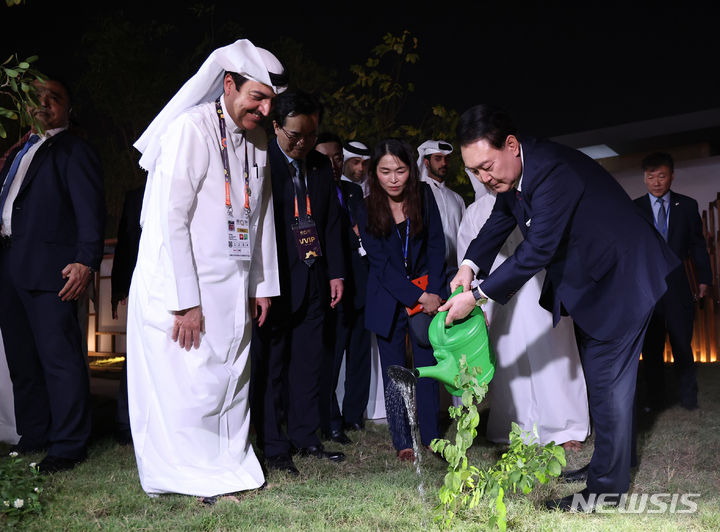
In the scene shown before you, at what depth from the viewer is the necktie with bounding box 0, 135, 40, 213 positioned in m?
4.03

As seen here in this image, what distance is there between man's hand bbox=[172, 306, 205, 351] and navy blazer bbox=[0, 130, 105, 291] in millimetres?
1043

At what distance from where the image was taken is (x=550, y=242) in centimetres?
304

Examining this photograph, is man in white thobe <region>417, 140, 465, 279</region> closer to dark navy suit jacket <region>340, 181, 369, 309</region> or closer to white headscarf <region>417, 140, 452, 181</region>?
white headscarf <region>417, 140, 452, 181</region>

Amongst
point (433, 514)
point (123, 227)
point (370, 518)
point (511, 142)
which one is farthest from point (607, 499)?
point (123, 227)

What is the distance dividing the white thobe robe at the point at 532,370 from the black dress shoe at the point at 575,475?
25.4 inches

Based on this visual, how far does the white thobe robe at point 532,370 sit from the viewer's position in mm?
4301

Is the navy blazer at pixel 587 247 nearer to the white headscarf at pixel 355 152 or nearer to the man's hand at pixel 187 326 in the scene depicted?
the man's hand at pixel 187 326

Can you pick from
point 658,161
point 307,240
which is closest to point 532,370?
point 307,240

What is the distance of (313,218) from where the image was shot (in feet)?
13.7

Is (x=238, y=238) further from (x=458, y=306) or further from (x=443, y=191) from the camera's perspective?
(x=443, y=191)

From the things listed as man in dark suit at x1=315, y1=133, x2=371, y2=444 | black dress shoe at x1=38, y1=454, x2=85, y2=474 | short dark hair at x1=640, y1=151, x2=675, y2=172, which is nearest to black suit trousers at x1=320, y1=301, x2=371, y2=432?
man in dark suit at x1=315, y1=133, x2=371, y2=444

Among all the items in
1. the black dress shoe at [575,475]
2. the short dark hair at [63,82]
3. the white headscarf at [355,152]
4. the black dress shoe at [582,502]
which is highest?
the short dark hair at [63,82]

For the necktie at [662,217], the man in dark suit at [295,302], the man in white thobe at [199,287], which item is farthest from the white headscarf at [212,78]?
the necktie at [662,217]

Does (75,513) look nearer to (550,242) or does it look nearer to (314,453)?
(314,453)
